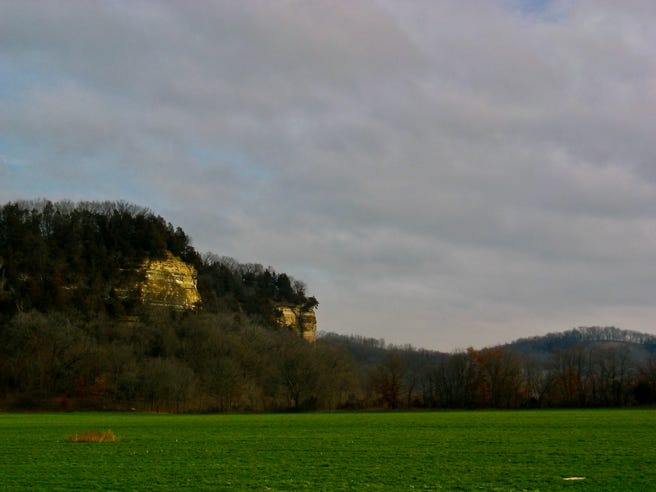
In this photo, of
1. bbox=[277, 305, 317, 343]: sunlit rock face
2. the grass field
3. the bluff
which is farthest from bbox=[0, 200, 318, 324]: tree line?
the grass field

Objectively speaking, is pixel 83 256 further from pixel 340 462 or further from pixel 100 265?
pixel 340 462

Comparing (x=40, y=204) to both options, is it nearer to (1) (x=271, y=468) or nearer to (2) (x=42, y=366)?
(2) (x=42, y=366)

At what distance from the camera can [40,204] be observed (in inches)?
5901

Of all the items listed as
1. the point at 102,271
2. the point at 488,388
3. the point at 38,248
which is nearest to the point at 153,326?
the point at 102,271

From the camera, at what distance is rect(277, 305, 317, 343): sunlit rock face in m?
176

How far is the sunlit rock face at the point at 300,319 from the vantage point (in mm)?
175625

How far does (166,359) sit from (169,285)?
3312cm

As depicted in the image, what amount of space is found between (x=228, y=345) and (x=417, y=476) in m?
99.8

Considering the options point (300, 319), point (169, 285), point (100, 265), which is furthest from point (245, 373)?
point (300, 319)

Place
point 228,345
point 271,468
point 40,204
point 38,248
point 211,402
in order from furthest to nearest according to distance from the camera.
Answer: point 40,204 → point 38,248 → point 228,345 → point 211,402 → point 271,468

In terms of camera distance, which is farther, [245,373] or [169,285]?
[169,285]

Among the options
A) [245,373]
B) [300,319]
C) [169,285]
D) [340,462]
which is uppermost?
[169,285]

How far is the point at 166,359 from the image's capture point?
109 m

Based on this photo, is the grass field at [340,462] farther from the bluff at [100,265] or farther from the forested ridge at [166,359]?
the bluff at [100,265]
